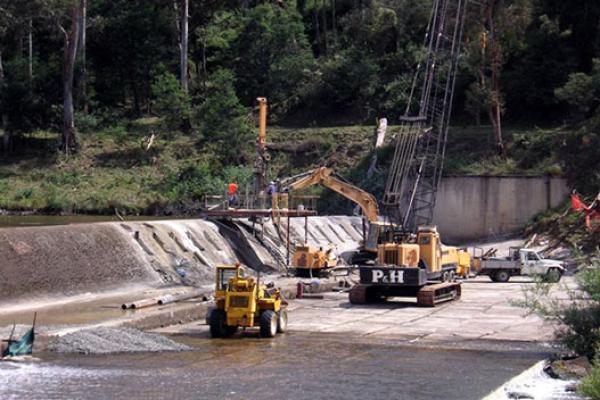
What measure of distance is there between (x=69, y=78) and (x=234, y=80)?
47.8ft

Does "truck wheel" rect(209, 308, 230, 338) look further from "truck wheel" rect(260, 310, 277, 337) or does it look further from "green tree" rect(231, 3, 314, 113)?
"green tree" rect(231, 3, 314, 113)

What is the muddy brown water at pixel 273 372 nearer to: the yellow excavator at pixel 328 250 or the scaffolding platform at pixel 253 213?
the yellow excavator at pixel 328 250

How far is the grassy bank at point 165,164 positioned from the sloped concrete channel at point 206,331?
16.6 metres

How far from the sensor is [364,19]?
8525 centimetres

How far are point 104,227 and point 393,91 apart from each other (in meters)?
40.5

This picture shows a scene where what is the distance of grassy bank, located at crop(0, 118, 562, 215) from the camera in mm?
64375

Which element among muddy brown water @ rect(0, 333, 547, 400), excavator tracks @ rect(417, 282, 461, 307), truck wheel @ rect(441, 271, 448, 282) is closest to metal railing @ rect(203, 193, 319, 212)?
truck wheel @ rect(441, 271, 448, 282)

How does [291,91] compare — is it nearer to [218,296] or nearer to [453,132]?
[453,132]

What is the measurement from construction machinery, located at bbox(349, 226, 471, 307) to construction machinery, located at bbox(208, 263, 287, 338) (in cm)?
885

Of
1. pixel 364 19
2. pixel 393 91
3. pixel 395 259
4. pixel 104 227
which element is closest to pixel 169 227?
pixel 104 227

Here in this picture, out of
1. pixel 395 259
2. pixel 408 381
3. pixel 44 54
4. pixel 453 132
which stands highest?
pixel 44 54

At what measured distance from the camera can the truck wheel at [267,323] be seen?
2873 cm

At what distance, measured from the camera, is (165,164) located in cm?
7050

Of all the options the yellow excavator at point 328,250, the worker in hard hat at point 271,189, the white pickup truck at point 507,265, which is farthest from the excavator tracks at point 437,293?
the worker in hard hat at point 271,189
